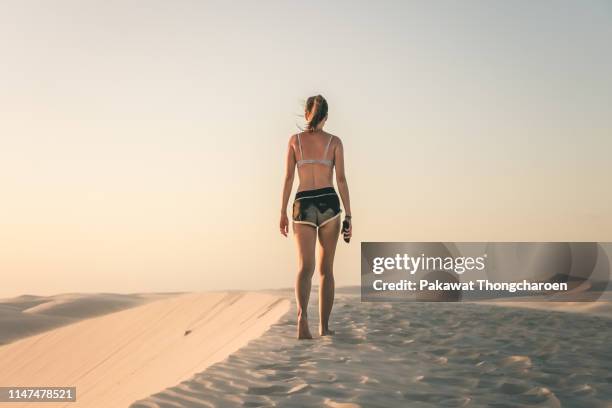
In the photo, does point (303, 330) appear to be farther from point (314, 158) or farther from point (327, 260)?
point (314, 158)

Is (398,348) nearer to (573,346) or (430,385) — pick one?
(430,385)

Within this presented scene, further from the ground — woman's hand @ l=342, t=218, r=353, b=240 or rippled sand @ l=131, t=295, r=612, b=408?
woman's hand @ l=342, t=218, r=353, b=240

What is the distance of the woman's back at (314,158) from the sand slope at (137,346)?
2080 millimetres

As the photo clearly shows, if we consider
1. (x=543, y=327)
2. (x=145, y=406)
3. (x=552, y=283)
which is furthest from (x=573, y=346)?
(x=552, y=283)

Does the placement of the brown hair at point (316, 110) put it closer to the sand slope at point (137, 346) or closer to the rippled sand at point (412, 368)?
the rippled sand at point (412, 368)

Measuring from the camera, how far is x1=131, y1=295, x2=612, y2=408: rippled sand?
4426 millimetres

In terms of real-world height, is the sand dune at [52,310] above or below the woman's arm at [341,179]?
below

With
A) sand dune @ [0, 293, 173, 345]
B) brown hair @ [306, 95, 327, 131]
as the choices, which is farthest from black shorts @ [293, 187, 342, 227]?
sand dune @ [0, 293, 173, 345]

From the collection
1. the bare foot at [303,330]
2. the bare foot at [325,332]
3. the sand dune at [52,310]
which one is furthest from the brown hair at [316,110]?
the sand dune at [52,310]

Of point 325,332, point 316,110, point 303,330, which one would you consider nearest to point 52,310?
point 325,332

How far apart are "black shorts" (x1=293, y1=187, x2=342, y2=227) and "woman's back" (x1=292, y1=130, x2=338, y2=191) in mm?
75

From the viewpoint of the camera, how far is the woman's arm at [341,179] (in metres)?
6.29

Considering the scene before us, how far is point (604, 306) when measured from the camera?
13.6m

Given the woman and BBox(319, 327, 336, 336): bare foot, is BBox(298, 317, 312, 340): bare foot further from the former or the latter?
BBox(319, 327, 336, 336): bare foot
